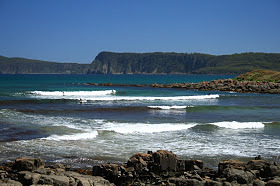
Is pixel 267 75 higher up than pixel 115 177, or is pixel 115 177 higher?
pixel 267 75

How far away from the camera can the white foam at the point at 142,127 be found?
1716 cm

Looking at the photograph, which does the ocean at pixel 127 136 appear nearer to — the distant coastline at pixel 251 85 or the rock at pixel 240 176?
the rock at pixel 240 176

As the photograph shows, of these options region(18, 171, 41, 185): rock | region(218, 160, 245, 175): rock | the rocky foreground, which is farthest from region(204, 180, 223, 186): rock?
region(18, 171, 41, 185): rock

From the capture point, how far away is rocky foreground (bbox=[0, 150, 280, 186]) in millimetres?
8352

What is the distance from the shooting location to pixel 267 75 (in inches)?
2566

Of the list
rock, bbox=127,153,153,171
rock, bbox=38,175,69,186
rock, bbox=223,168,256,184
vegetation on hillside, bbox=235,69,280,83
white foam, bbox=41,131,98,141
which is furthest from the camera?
vegetation on hillside, bbox=235,69,280,83

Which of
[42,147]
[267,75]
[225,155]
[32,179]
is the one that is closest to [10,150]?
[42,147]

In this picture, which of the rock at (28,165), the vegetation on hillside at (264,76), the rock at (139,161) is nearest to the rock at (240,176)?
the rock at (139,161)

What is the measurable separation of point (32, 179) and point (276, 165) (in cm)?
693

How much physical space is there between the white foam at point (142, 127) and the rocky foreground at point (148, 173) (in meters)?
6.47

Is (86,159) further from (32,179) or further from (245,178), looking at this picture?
(245,178)

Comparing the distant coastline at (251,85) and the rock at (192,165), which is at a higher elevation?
the distant coastline at (251,85)

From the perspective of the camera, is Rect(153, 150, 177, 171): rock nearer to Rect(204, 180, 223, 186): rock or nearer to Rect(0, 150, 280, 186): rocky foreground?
Rect(0, 150, 280, 186): rocky foreground

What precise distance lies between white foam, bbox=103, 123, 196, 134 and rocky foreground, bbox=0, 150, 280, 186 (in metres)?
6.47
